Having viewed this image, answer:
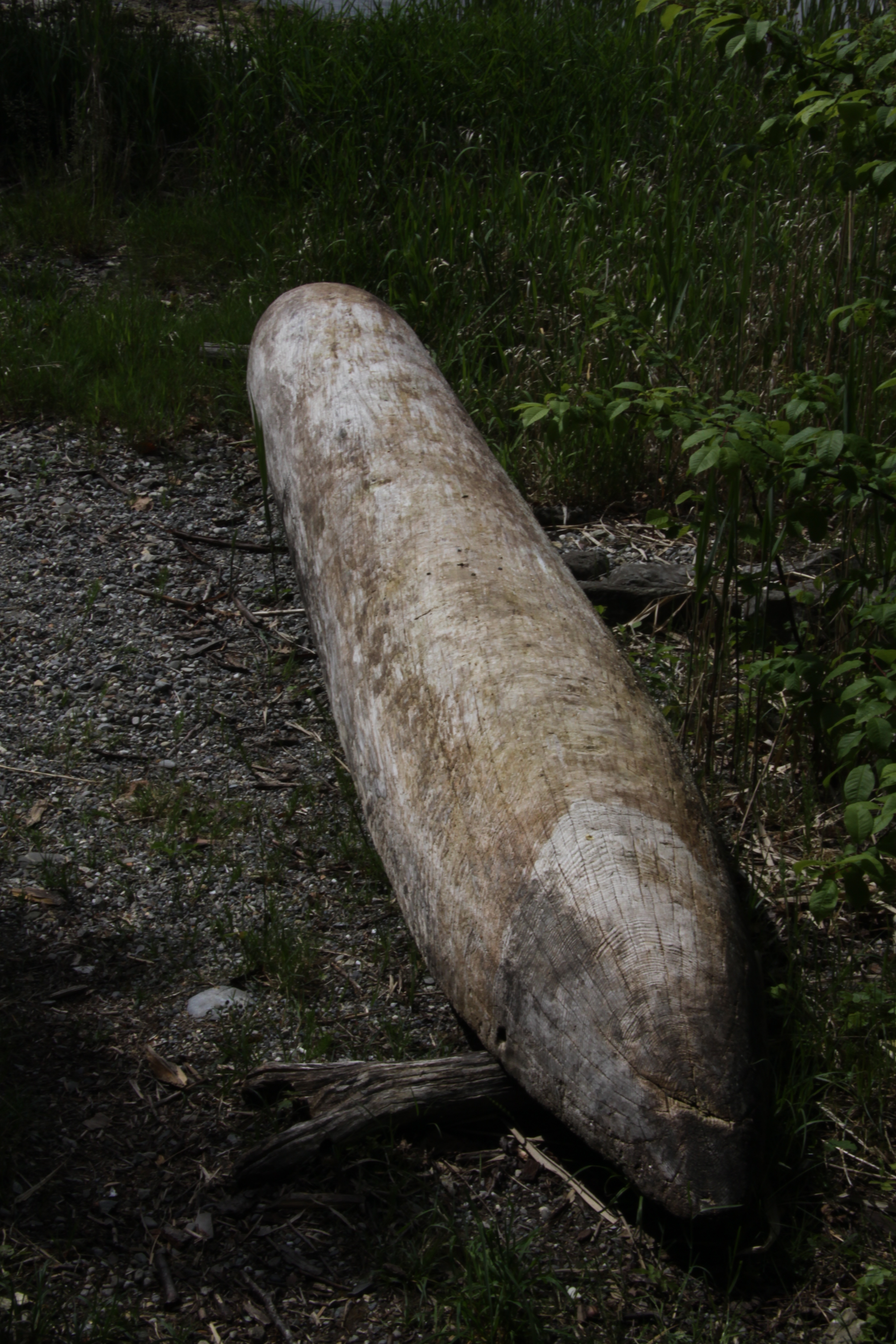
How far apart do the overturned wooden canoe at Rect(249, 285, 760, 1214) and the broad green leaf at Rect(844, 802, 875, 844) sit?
11.3 inches

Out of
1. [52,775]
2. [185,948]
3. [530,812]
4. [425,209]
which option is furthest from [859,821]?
[425,209]

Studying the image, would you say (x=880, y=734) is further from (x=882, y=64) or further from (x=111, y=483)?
(x=111, y=483)

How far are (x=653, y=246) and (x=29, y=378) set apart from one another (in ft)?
Answer: 9.42

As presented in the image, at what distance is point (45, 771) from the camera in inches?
119

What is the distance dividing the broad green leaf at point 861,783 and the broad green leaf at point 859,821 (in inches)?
3.8

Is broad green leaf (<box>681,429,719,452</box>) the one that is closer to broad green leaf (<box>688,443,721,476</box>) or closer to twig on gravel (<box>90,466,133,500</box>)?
broad green leaf (<box>688,443,721,476</box>)

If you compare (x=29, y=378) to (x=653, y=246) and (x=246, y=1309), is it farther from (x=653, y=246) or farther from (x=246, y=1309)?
(x=246, y=1309)

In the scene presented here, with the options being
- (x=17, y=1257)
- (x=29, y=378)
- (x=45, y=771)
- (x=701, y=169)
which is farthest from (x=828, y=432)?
(x=701, y=169)

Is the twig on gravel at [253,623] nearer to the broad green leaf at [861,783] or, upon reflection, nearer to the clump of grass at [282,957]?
the clump of grass at [282,957]

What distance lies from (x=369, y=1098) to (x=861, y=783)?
42.9 inches

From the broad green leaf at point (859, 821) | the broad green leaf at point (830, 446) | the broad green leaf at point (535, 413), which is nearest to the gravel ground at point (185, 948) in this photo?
the broad green leaf at point (859, 821)

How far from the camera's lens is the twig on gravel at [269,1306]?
5.64ft

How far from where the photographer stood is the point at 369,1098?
1988 mm

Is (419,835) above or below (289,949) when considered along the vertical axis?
above
